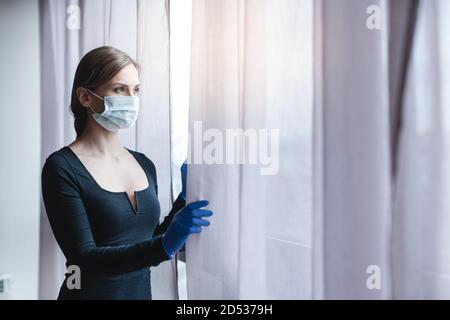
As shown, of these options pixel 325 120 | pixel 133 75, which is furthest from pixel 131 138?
pixel 325 120

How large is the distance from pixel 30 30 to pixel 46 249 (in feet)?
2.07

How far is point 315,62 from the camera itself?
84cm

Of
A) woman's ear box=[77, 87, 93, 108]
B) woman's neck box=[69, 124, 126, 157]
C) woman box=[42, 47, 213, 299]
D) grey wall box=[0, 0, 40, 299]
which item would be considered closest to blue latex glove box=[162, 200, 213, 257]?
woman box=[42, 47, 213, 299]

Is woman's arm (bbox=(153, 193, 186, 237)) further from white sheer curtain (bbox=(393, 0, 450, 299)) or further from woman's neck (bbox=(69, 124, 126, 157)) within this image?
white sheer curtain (bbox=(393, 0, 450, 299))

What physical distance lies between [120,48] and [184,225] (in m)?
0.48

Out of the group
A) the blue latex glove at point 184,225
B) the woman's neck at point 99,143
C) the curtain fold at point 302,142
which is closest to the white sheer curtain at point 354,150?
the curtain fold at point 302,142

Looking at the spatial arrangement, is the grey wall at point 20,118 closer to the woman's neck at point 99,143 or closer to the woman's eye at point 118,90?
the woman's neck at point 99,143

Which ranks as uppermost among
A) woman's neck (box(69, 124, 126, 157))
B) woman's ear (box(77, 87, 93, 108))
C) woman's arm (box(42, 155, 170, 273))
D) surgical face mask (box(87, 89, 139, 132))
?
woman's ear (box(77, 87, 93, 108))

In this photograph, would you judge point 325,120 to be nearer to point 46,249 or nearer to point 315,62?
point 315,62

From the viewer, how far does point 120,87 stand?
3.26ft

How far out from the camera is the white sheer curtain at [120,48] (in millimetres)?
1020

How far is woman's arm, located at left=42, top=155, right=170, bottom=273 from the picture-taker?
3.08ft

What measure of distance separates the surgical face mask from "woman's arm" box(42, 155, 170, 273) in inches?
5.8

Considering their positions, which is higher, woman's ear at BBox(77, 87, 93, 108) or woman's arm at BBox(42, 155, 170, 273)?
woman's ear at BBox(77, 87, 93, 108)
